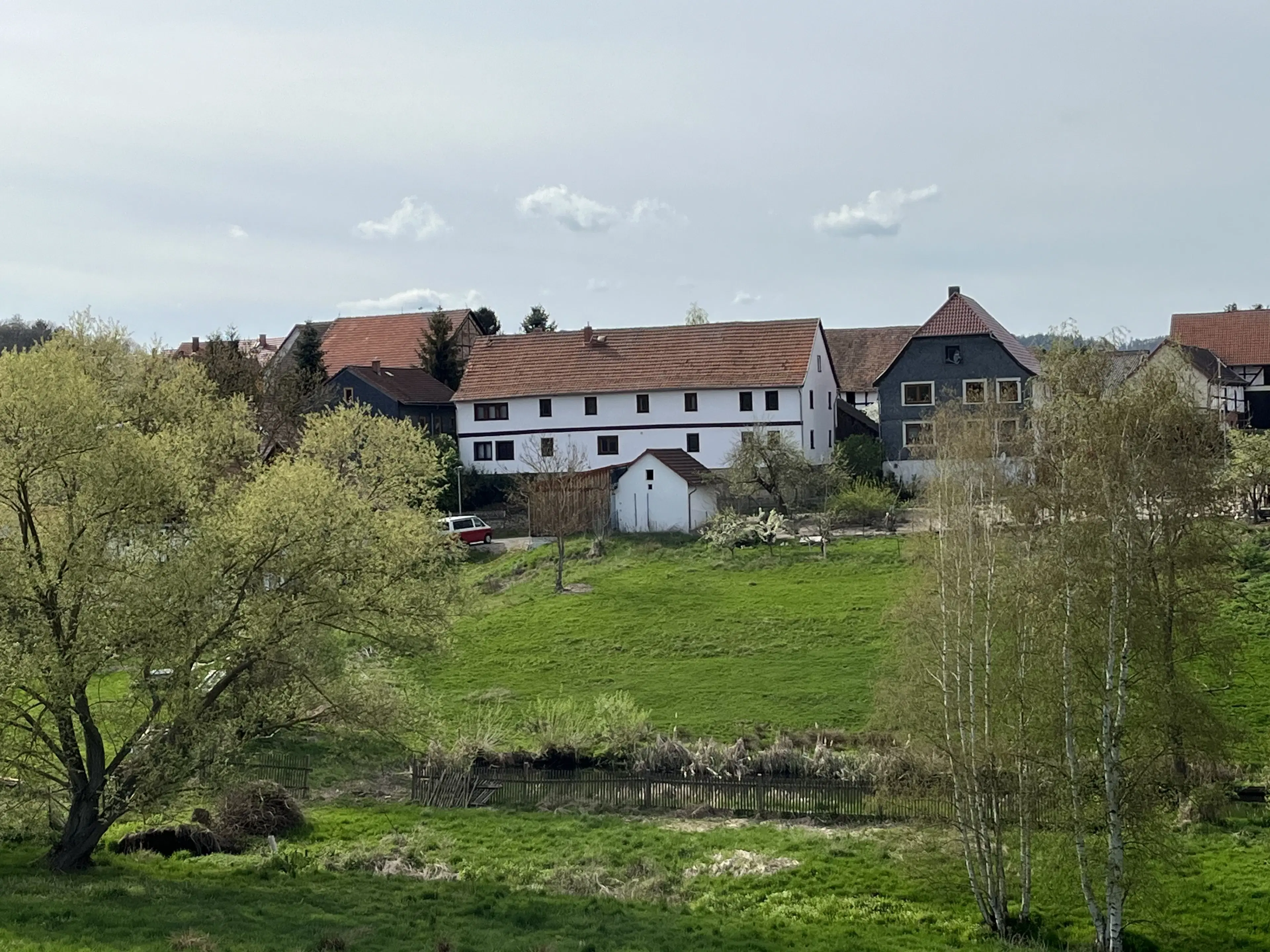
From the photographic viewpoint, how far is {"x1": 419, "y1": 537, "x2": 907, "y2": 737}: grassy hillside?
30.4 meters

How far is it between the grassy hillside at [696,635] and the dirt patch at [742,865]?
612 centimetres

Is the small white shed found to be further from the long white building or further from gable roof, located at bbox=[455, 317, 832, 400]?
gable roof, located at bbox=[455, 317, 832, 400]

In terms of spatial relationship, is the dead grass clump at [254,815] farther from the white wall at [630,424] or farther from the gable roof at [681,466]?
the white wall at [630,424]

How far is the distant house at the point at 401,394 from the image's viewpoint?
6356 cm

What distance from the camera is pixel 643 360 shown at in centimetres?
5844

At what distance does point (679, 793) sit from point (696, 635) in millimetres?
10426

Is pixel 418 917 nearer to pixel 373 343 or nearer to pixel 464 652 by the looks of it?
pixel 464 652

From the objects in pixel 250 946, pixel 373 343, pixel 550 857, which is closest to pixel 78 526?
pixel 250 946

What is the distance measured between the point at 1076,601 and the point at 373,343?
70312 millimetres

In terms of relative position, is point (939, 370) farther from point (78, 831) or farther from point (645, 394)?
point (78, 831)

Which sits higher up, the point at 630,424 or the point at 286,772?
the point at 630,424

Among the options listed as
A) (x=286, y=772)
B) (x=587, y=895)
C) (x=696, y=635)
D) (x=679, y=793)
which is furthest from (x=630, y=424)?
(x=587, y=895)

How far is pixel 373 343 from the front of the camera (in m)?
83.0

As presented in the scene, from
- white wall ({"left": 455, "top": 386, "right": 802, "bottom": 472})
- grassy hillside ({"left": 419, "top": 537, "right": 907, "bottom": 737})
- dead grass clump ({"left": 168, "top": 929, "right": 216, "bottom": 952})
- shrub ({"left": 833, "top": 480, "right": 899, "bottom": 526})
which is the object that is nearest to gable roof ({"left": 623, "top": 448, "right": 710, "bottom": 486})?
white wall ({"left": 455, "top": 386, "right": 802, "bottom": 472})
